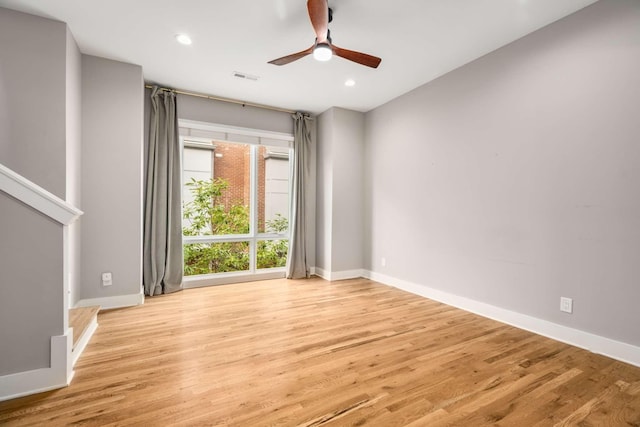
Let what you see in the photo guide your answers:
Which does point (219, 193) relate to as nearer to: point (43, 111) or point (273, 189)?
point (273, 189)

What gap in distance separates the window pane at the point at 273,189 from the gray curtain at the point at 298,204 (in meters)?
0.22

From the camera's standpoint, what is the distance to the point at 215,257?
461cm

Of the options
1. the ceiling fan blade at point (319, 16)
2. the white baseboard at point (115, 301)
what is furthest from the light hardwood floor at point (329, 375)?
the ceiling fan blade at point (319, 16)

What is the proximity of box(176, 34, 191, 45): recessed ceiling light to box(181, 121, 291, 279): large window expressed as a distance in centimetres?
141

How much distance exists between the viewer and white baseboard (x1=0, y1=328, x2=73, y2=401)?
177 centimetres

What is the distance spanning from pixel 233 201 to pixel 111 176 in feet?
5.64

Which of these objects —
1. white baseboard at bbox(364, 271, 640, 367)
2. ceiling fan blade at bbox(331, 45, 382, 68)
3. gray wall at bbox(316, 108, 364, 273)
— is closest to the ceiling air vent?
gray wall at bbox(316, 108, 364, 273)

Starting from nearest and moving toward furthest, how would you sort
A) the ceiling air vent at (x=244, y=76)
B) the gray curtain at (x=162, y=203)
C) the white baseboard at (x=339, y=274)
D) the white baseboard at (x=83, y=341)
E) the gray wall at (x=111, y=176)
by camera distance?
1. the white baseboard at (x=83, y=341)
2. the gray wall at (x=111, y=176)
3. the ceiling air vent at (x=244, y=76)
4. the gray curtain at (x=162, y=203)
5. the white baseboard at (x=339, y=274)

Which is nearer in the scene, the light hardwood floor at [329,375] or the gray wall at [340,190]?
the light hardwood floor at [329,375]

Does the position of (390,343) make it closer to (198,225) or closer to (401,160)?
(401,160)

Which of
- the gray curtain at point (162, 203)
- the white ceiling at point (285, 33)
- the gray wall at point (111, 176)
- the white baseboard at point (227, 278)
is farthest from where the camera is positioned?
the white baseboard at point (227, 278)

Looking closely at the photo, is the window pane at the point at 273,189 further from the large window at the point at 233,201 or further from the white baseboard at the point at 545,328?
the white baseboard at the point at 545,328

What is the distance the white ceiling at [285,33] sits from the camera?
247 cm

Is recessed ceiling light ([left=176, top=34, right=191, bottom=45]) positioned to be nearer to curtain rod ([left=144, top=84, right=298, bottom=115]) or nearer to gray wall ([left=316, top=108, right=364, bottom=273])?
curtain rod ([left=144, top=84, right=298, bottom=115])
